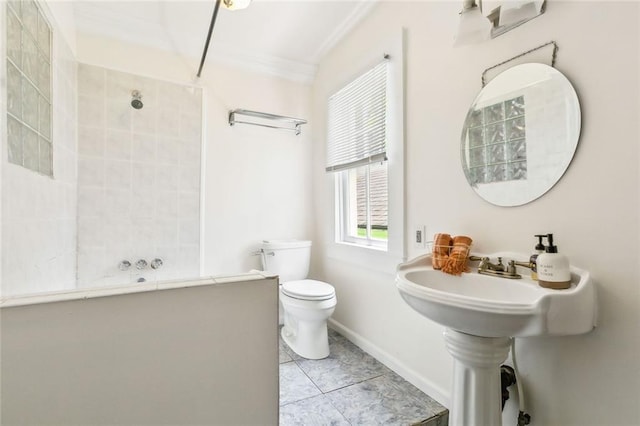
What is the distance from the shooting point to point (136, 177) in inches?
85.5

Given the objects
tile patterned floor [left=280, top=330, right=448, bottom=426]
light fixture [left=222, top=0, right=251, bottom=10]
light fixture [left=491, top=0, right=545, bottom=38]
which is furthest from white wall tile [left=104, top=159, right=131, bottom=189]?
light fixture [left=491, top=0, right=545, bottom=38]

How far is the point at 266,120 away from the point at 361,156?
986 millimetres

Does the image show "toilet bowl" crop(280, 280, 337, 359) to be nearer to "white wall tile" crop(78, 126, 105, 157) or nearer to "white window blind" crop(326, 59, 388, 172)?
"white window blind" crop(326, 59, 388, 172)

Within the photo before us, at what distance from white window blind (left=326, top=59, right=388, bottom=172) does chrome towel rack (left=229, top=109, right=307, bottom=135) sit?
14.0 inches

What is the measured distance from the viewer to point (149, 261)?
221 cm

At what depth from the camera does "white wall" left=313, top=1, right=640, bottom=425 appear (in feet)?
3.06

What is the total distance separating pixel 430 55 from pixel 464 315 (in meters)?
1.36

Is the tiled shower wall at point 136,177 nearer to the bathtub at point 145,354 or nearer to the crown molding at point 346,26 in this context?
the crown molding at point 346,26

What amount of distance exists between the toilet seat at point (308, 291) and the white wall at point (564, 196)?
0.50m

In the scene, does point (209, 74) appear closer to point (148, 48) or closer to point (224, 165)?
point (148, 48)

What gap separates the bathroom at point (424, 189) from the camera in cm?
95

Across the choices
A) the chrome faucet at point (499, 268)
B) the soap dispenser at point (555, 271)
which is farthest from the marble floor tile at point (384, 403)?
the soap dispenser at point (555, 271)

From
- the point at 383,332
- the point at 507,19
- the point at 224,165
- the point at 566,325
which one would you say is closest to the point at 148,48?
the point at 224,165

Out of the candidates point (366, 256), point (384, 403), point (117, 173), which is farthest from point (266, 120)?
point (384, 403)
